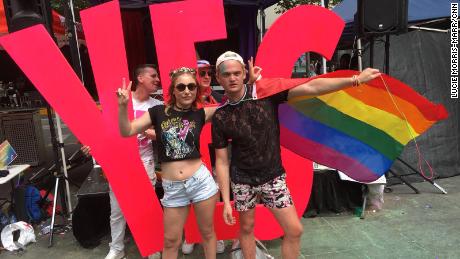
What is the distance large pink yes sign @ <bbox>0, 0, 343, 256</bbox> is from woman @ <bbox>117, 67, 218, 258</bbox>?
706 millimetres

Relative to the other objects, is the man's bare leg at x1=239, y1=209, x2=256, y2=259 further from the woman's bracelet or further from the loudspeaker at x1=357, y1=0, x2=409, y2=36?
the loudspeaker at x1=357, y1=0, x2=409, y2=36

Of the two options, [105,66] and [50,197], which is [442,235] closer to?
[105,66]

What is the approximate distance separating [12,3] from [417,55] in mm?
5529

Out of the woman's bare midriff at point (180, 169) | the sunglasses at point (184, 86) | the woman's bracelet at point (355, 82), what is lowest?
the woman's bare midriff at point (180, 169)

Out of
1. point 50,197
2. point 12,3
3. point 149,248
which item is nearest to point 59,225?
point 50,197

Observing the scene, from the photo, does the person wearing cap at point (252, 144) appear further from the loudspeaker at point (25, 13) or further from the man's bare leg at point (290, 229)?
the loudspeaker at point (25, 13)

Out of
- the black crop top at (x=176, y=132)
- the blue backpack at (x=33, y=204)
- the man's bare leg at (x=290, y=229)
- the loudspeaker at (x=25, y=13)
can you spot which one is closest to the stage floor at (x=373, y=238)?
the blue backpack at (x=33, y=204)

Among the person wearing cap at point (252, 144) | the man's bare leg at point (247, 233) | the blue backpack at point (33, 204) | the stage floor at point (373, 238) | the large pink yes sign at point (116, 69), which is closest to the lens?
the person wearing cap at point (252, 144)

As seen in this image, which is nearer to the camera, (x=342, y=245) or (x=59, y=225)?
(x=342, y=245)

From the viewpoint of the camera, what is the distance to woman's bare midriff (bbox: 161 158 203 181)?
258 cm

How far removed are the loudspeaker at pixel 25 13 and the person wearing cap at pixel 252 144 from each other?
7.82 ft

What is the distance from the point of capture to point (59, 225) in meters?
4.30

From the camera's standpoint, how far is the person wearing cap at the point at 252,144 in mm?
2484

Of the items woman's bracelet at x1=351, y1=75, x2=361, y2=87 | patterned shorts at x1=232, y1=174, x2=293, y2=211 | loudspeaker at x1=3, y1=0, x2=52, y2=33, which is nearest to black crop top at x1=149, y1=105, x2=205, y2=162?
patterned shorts at x1=232, y1=174, x2=293, y2=211
